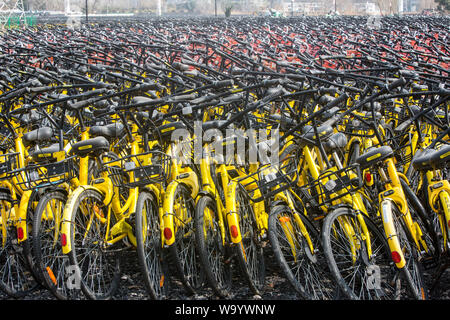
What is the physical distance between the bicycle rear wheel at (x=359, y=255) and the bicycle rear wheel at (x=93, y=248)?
149 centimetres

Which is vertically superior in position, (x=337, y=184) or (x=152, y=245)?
(x=337, y=184)

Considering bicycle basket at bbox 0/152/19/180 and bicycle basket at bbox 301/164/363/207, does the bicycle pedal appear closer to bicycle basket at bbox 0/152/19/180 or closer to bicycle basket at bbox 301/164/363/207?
bicycle basket at bbox 301/164/363/207

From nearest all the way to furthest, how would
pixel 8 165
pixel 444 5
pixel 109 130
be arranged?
pixel 8 165 → pixel 109 130 → pixel 444 5

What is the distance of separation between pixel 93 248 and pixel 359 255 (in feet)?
5.78

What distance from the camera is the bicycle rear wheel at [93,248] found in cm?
391

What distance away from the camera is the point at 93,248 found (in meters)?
3.98

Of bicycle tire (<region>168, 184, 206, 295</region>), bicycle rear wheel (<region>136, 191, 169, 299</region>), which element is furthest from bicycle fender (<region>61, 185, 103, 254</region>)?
bicycle tire (<region>168, 184, 206, 295</region>)

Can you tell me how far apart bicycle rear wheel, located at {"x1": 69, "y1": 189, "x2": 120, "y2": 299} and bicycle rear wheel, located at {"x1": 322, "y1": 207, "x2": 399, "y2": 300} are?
4.89 ft

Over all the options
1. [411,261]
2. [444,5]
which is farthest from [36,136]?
[444,5]

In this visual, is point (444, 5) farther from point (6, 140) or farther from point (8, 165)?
point (8, 165)

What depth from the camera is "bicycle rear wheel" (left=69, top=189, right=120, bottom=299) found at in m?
3.91

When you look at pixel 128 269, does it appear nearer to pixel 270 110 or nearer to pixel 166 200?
pixel 166 200
